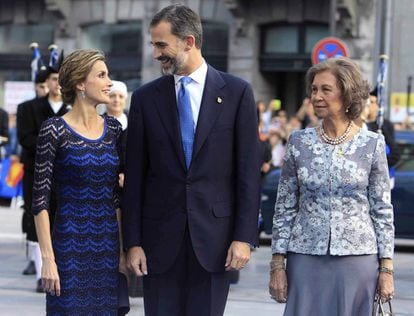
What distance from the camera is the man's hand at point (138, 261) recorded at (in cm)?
568

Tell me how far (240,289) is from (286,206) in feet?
18.6

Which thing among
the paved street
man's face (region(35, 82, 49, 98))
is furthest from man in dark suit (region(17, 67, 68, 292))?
the paved street

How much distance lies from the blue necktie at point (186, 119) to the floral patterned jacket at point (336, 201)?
0.48 meters

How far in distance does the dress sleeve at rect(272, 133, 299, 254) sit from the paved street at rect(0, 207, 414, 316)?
397 centimetres

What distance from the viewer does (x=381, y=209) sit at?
→ 5.51 metres

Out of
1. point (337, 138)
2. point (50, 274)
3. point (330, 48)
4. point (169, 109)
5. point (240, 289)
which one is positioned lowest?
point (240, 289)

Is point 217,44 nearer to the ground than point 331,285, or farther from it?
farther from it

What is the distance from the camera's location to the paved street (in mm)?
9688

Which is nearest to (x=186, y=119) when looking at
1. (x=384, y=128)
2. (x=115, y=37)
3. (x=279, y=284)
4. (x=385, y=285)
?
(x=279, y=284)

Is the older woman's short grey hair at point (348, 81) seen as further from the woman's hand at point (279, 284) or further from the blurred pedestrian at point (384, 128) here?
the blurred pedestrian at point (384, 128)

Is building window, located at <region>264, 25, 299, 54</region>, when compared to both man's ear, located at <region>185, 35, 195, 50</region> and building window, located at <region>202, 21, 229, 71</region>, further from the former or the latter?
man's ear, located at <region>185, 35, 195, 50</region>

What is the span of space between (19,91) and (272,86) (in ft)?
19.7

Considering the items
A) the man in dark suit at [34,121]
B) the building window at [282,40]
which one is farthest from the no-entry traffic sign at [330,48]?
the building window at [282,40]

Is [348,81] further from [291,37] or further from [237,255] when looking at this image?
[291,37]
